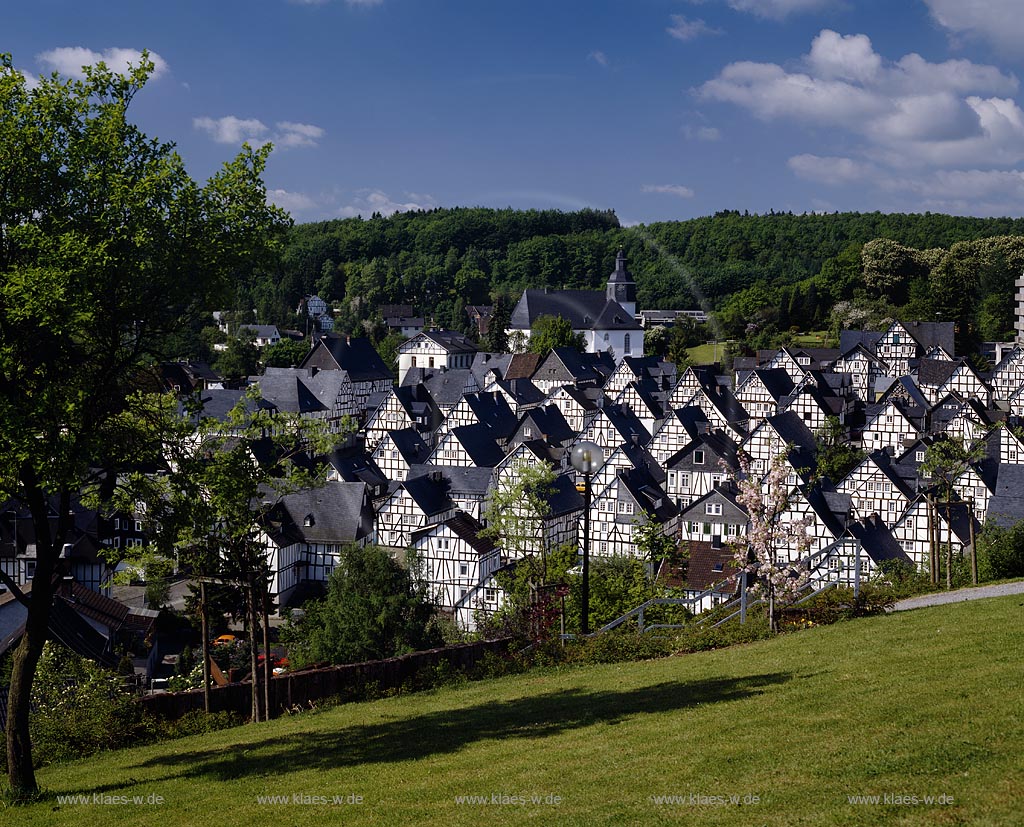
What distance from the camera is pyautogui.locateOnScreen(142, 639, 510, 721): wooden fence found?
19.5 meters

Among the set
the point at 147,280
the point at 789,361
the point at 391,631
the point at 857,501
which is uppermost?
the point at 789,361

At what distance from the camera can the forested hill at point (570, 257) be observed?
13925 cm

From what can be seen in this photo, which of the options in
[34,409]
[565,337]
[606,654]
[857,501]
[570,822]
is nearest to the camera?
[570,822]

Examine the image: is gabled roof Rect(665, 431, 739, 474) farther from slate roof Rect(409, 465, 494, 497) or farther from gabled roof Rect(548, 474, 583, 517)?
slate roof Rect(409, 465, 494, 497)

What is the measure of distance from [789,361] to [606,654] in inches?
2495

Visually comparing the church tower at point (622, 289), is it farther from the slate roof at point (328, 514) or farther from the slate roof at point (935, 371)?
the slate roof at point (328, 514)

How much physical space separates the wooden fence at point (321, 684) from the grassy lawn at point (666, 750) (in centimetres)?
165

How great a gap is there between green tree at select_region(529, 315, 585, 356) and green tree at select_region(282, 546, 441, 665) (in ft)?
186

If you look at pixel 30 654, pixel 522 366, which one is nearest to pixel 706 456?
pixel 522 366

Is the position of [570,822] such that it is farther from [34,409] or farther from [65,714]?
[65,714]

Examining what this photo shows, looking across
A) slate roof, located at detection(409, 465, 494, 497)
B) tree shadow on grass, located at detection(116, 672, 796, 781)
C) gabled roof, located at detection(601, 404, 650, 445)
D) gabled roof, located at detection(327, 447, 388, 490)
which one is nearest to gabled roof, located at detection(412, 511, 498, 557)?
slate roof, located at detection(409, 465, 494, 497)

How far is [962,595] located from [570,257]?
495ft

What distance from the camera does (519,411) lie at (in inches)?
3061

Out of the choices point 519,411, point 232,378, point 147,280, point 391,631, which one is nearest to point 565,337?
point 519,411
